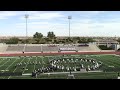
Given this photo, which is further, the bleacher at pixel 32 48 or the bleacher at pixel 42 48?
the bleacher at pixel 42 48

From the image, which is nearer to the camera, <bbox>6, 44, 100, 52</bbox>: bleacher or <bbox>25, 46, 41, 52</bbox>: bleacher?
<bbox>25, 46, 41, 52</bbox>: bleacher

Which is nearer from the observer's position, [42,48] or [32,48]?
[32,48]
